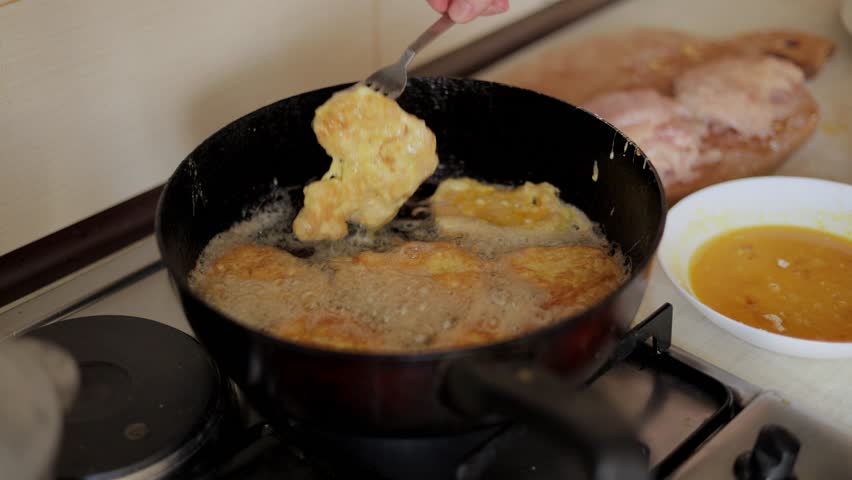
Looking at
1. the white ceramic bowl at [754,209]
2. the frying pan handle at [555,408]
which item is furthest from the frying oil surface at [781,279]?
the frying pan handle at [555,408]

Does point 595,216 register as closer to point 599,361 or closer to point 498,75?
point 599,361

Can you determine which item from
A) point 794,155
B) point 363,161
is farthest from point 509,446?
point 794,155

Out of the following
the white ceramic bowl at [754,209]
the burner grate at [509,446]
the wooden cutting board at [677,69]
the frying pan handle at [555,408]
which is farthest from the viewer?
the wooden cutting board at [677,69]

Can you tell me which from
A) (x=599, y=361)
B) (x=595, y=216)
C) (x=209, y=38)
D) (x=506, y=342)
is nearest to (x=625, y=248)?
(x=595, y=216)

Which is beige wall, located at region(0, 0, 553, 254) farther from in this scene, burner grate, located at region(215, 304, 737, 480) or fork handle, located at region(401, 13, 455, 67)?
burner grate, located at region(215, 304, 737, 480)

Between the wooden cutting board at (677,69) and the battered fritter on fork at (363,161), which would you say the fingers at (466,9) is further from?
the wooden cutting board at (677,69)

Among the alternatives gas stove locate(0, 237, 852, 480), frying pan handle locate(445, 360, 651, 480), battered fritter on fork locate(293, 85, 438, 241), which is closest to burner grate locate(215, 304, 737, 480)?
gas stove locate(0, 237, 852, 480)

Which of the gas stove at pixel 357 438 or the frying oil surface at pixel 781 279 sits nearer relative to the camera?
the gas stove at pixel 357 438
